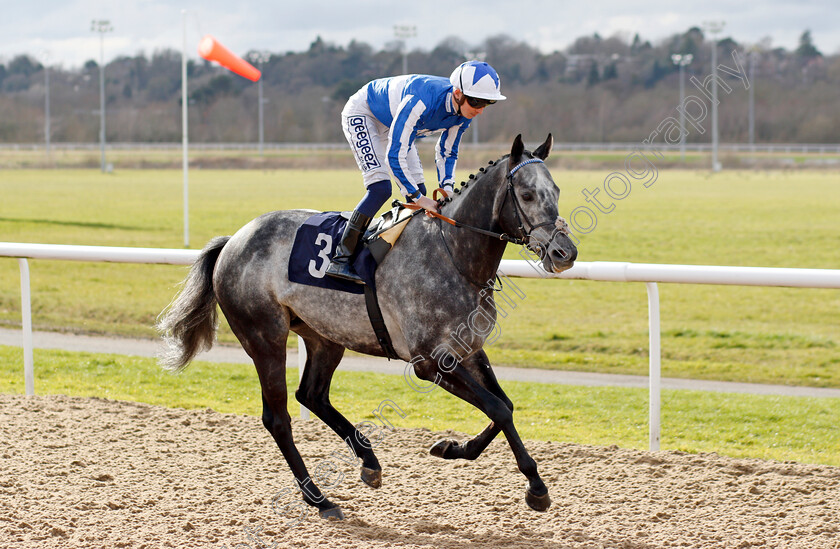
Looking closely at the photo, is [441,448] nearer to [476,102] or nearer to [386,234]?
[386,234]

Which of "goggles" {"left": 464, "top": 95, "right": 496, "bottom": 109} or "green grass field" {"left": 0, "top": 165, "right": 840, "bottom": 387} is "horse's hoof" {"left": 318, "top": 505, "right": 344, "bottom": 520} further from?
"green grass field" {"left": 0, "top": 165, "right": 840, "bottom": 387}

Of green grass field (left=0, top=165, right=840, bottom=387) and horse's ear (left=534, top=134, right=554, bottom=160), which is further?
green grass field (left=0, top=165, right=840, bottom=387)

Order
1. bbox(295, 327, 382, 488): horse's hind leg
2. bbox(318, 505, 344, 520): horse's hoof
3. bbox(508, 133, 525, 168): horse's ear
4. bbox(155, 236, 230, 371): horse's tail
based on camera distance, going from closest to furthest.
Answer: bbox(508, 133, 525, 168): horse's ear
bbox(318, 505, 344, 520): horse's hoof
bbox(295, 327, 382, 488): horse's hind leg
bbox(155, 236, 230, 371): horse's tail

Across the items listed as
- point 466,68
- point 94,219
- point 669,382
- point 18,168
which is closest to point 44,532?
point 466,68

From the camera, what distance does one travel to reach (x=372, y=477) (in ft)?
12.4

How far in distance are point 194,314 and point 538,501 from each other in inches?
73.3

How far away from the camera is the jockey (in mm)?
3387

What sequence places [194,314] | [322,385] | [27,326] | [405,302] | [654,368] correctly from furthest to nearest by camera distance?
[27,326] < [654,368] < [194,314] < [322,385] < [405,302]

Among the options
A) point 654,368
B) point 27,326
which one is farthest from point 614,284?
point 27,326

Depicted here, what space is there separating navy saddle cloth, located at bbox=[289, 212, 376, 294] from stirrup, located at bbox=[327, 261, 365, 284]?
0.06ft

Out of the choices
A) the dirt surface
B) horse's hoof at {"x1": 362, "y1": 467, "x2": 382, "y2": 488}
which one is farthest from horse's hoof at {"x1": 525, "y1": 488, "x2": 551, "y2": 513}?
horse's hoof at {"x1": 362, "y1": 467, "x2": 382, "y2": 488}

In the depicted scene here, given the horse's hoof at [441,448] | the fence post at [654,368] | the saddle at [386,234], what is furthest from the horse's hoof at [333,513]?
the fence post at [654,368]

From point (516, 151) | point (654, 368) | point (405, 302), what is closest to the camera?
point (516, 151)

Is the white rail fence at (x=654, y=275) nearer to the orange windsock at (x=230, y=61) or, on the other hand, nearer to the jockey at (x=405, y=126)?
the jockey at (x=405, y=126)
